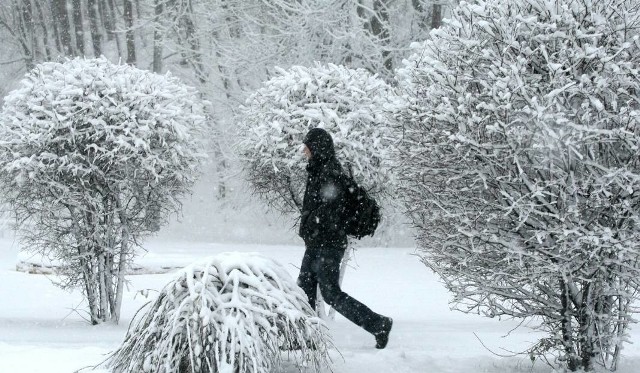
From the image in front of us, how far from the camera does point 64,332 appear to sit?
7.28 meters

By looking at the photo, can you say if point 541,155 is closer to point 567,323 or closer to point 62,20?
point 567,323

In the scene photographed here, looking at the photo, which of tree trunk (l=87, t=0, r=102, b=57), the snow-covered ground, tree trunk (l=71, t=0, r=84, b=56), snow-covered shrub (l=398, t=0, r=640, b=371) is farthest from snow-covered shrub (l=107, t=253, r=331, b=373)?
tree trunk (l=87, t=0, r=102, b=57)

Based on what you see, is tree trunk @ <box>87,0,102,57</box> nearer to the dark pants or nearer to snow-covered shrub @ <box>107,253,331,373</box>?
the dark pants

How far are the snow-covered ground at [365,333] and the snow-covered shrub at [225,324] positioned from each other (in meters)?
0.26

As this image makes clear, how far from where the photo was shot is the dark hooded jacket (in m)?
5.73

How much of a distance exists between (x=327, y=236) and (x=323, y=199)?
0.27m

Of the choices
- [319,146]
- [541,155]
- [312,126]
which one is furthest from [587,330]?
[312,126]

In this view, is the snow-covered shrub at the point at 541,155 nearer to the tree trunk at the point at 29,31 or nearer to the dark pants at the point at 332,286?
the dark pants at the point at 332,286

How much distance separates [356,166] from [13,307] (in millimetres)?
5037

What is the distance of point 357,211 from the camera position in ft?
19.3

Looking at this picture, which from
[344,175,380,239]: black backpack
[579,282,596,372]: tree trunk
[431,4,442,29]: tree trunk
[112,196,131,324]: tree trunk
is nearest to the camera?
[579,282,596,372]: tree trunk

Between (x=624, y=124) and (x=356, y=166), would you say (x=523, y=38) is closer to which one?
(x=624, y=124)

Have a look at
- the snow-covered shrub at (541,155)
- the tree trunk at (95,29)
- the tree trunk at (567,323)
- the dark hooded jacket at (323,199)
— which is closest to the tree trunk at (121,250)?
the dark hooded jacket at (323,199)

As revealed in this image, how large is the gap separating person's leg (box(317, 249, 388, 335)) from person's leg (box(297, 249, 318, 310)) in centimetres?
8
